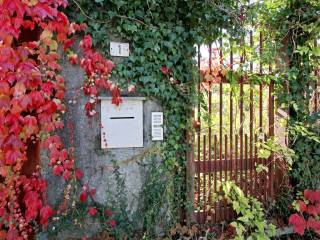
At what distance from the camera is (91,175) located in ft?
10.2

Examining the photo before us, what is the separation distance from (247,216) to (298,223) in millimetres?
629

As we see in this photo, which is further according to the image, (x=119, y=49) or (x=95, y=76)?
(x=119, y=49)

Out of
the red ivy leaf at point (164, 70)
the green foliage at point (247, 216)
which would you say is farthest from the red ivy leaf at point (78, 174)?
the green foliage at point (247, 216)

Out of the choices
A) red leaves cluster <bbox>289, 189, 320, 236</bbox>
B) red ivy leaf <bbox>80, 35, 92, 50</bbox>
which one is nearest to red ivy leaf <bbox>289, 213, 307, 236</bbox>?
red leaves cluster <bbox>289, 189, 320, 236</bbox>

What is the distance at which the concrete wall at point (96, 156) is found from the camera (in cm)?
300

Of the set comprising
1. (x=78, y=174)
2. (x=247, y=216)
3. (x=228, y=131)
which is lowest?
(x=247, y=216)

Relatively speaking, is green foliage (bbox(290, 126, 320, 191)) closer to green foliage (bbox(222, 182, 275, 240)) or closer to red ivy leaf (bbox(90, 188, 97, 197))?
green foliage (bbox(222, 182, 275, 240))

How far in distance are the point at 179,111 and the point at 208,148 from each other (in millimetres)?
527

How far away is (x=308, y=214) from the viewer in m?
3.76

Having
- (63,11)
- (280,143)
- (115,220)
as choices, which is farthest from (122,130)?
(280,143)

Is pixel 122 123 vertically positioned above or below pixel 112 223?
above

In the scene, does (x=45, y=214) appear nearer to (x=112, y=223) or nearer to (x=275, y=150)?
(x=112, y=223)

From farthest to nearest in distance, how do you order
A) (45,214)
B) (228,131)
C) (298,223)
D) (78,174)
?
(228,131), (298,223), (78,174), (45,214)

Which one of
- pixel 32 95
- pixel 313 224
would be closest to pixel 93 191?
pixel 32 95
